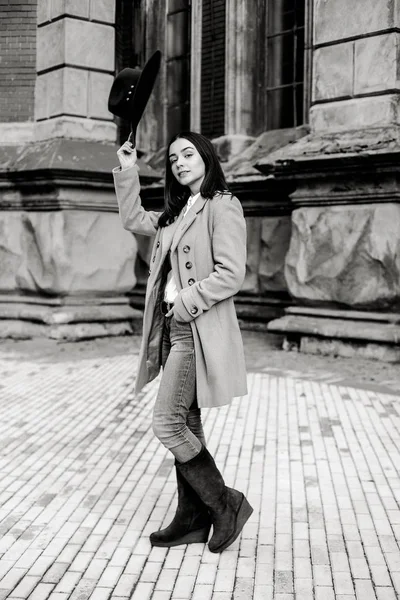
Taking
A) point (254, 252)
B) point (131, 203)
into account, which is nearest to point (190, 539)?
point (131, 203)

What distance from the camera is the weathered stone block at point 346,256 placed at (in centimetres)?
760

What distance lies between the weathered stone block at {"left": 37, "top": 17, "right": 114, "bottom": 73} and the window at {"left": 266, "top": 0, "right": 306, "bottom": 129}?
2.26 meters

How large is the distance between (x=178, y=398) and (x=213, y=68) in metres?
9.05

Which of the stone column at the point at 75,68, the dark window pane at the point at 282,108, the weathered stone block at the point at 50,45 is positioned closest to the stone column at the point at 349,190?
the dark window pane at the point at 282,108

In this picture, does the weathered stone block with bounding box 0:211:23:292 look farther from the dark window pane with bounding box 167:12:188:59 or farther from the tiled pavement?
the dark window pane with bounding box 167:12:188:59

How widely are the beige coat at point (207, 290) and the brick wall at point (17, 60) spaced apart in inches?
324

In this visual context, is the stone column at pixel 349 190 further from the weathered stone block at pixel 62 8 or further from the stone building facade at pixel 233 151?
the weathered stone block at pixel 62 8

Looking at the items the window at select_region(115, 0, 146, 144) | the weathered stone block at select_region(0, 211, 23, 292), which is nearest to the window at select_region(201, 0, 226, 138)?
the window at select_region(115, 0, 146, 144)

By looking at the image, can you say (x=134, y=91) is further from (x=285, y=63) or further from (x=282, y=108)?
(x=285, y=63)

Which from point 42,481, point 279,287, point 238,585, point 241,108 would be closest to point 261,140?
point 241,108

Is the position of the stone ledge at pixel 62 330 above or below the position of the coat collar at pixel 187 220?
below

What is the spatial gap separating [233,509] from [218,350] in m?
0.72

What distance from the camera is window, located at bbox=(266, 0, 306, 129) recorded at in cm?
1046

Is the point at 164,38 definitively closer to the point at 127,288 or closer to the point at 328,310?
the point at 127,288
